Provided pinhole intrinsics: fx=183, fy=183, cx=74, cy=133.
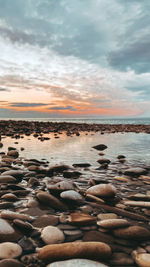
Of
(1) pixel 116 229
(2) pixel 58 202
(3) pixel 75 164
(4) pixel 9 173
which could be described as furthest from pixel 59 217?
(3) pixel 75 164

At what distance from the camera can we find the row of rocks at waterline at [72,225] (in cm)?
169

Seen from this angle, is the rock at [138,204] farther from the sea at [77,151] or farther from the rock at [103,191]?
the sea at [77,151]

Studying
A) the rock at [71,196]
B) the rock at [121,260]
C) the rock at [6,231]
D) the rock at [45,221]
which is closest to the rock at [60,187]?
the rock at [71,196]

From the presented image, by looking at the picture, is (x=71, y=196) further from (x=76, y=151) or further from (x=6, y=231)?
(x=76, y=151)

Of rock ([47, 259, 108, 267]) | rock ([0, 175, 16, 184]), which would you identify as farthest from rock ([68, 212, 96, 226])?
rock ([0, 175, 16, 184])

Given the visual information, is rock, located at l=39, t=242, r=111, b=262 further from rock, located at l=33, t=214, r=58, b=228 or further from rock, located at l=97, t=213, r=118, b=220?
rock, located at l=97, t=213, r=118, b=220

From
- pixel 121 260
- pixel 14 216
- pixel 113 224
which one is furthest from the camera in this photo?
pixel 14 216

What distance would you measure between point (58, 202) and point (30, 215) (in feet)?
1.56

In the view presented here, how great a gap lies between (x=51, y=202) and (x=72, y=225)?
2.15 feet

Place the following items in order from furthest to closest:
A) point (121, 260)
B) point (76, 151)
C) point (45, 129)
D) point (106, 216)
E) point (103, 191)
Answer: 1. point (45, 129)
2. point (76, 151)
3. point (103, 191)
4. point (106, 216)
5. point (121, 260)

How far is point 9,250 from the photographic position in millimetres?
1733

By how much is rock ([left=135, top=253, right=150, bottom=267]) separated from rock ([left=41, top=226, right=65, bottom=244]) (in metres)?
0.76

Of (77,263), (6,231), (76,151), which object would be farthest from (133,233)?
(76,151)

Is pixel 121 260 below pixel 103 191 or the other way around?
below
